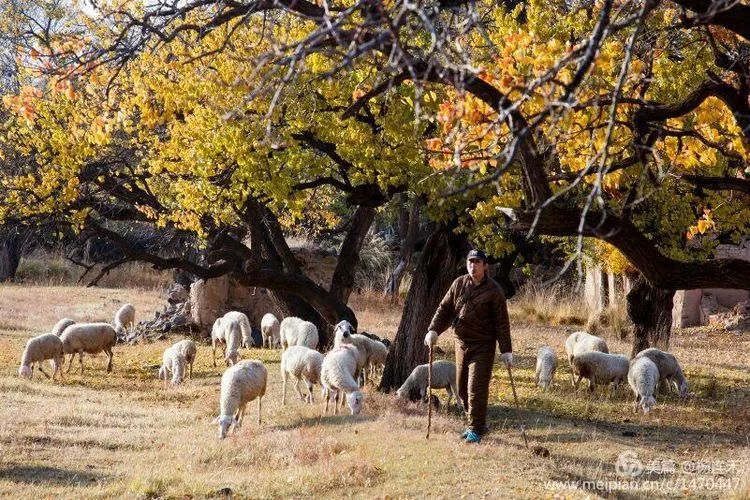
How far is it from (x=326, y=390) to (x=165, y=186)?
5658 millimetres

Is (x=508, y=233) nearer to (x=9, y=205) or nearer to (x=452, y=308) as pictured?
(x=452, y=308)

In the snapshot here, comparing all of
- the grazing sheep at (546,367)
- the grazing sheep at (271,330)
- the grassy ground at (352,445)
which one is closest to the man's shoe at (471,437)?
the grassy ground at (352,445)

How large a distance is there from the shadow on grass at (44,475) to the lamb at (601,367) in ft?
25.8

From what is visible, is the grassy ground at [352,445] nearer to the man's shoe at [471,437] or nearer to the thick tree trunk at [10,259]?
the man's shoe at [471,437]

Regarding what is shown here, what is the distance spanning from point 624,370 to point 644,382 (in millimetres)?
1283

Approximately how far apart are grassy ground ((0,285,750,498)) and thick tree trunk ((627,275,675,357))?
4.30 ft

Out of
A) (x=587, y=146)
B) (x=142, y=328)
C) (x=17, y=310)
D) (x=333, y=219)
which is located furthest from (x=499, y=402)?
(x=17, y=310)

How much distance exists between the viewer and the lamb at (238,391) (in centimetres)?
1134

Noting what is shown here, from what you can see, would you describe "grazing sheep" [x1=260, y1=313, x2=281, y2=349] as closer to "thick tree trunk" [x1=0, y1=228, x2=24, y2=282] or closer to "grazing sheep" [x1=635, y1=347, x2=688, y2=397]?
"grazing sheep" [x1=635, y1=347, x2=688, y2=397]

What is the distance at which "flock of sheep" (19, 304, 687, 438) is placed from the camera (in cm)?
1201

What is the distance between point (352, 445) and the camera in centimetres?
1019

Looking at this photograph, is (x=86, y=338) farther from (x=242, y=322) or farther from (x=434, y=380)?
(x=434, y=380)

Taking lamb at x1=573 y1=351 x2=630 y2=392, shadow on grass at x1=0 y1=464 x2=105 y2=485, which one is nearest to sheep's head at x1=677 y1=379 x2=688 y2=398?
lamb at x1=573 y1=351 x2=630 y2=392

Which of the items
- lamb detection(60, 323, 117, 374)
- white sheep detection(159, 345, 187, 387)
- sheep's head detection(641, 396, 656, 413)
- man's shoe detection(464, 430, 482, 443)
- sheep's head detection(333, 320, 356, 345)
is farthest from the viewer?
lamb detection(60, 323, 117, 374)
